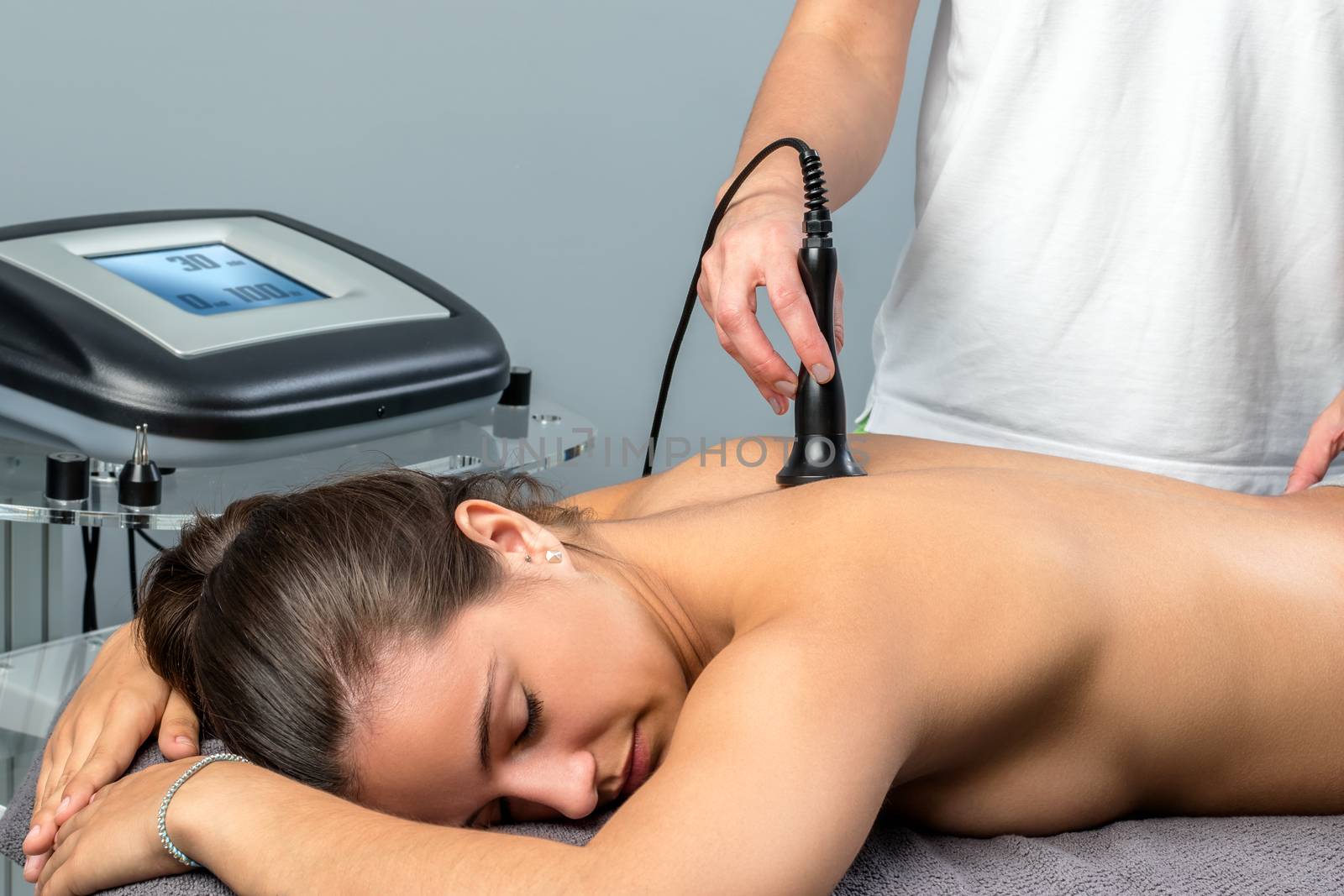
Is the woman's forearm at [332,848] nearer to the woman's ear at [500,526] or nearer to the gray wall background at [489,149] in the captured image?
the woman's ear at [500,526]

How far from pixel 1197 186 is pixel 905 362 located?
1.18 ft

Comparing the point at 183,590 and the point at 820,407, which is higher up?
the point at 820,407

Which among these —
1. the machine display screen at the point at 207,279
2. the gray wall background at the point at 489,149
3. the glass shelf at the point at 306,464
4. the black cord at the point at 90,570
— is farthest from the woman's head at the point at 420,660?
the gray wall background at the point at 489,149

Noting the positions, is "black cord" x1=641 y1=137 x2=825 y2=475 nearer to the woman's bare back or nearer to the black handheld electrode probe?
the black handheld electrode probe

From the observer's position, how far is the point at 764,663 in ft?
2.82

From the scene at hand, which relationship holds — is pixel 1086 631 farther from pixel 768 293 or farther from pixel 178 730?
pixel 178 730

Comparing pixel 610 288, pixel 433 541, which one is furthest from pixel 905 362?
pixel 610 288

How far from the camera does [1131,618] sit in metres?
1.00

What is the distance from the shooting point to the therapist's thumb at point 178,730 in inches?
42.8

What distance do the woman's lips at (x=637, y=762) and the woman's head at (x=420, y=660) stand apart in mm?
10

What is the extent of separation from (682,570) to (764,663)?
0.27 metres

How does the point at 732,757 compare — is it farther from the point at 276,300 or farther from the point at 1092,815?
the point at 276,300

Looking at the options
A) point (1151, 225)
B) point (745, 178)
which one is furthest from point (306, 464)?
point (1151, 225)

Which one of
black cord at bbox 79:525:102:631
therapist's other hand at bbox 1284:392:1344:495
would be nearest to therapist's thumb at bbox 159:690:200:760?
black cord at bbox 79:525:102:631
